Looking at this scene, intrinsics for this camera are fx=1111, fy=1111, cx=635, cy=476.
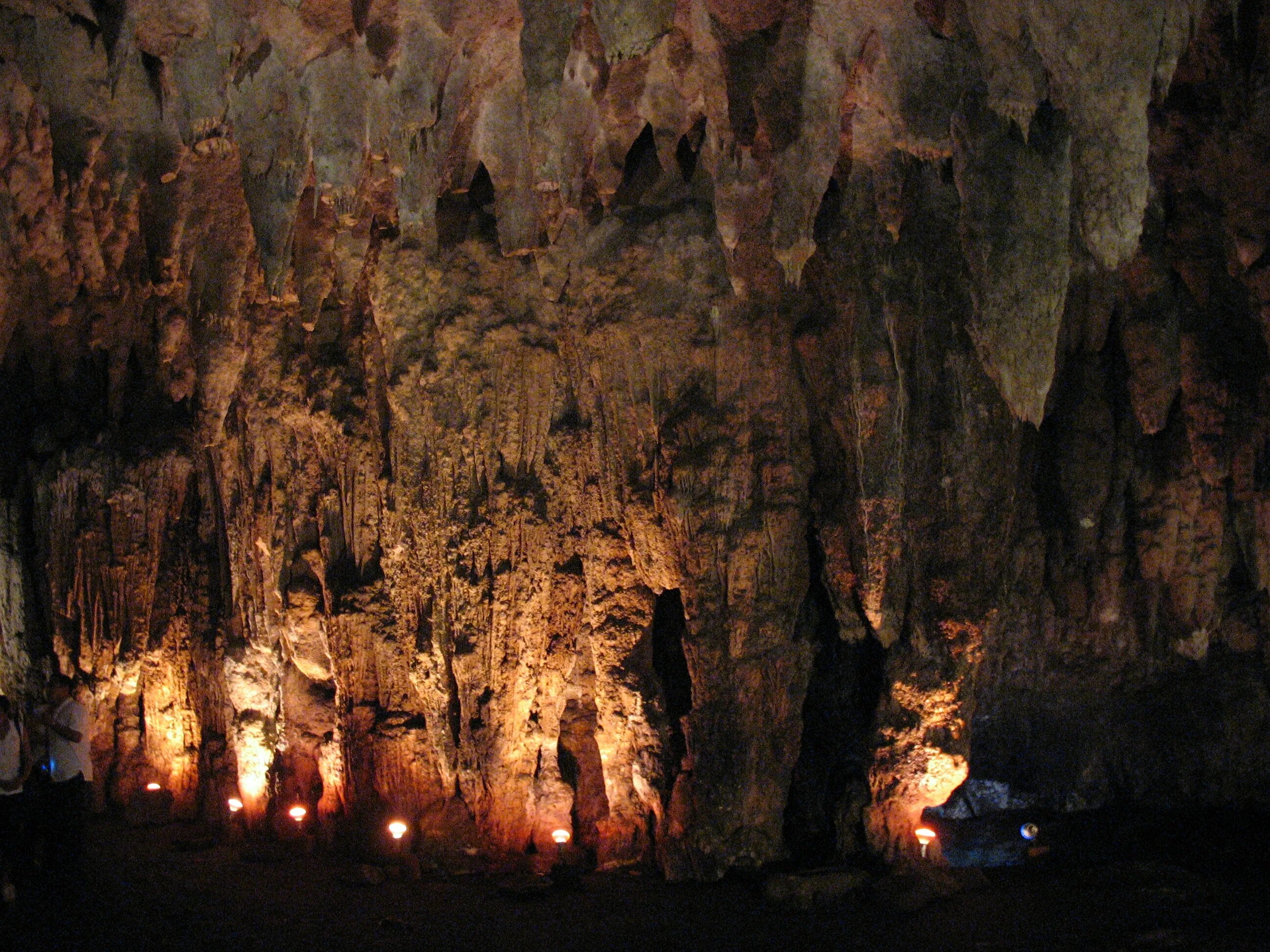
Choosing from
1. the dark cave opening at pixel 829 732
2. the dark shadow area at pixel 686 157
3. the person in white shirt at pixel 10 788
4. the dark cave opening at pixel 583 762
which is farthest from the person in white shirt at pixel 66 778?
the dark shadow area at pixel 686 157

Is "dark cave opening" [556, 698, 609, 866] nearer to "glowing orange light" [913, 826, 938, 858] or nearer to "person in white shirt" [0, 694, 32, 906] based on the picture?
"glowing orange light" [913, 826, 938, 858]

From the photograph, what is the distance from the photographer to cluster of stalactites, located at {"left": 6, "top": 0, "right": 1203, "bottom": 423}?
13.4ft

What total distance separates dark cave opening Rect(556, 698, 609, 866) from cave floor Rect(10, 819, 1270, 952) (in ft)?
2.92

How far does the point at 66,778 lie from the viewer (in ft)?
19.7

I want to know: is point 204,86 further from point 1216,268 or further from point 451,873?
point 1216,268

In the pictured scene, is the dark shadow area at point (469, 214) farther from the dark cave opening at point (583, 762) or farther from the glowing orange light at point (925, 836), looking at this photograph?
the glowing orange light at point (925, 836)

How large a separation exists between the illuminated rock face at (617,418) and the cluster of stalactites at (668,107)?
0.09 feet

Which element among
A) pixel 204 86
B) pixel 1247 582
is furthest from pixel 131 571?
pixel 1247 582

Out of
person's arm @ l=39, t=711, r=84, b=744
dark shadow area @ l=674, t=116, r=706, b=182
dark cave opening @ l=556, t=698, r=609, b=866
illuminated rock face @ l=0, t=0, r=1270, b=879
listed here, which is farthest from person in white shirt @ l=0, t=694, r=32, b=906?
dark shadow area @ l=674, t=116, r=706, b=182

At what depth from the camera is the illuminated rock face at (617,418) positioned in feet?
18.6

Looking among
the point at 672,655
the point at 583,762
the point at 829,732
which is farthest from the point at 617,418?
the point at 829,732

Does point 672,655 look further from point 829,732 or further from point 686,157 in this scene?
point 686,157

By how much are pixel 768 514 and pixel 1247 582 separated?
192 inches

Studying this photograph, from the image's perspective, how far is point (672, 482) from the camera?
→ 7.38 m
